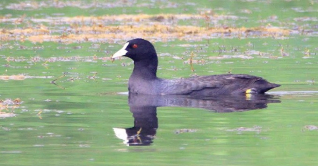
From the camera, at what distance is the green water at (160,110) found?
905 centimetres

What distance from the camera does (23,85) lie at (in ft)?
49.5

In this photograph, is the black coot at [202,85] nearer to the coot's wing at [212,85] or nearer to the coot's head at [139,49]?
the coot's wing at [212,85]

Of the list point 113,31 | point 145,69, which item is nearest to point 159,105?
Answer: point 145,69

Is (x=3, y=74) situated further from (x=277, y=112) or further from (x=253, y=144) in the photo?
(x=253, y=144)

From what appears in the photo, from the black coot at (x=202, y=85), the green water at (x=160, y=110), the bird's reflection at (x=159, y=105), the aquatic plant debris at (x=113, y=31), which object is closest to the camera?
the green water at (x=160, y=110)

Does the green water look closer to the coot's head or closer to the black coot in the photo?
the black coot

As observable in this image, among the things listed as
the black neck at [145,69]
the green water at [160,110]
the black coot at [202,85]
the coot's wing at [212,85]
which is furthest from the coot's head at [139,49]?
the coot's wing at [212,85]

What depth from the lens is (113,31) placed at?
23906mm

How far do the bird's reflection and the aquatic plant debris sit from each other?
8.46 meters

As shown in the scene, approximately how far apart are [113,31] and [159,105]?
1096 centimetres

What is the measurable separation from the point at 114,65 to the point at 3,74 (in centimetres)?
264

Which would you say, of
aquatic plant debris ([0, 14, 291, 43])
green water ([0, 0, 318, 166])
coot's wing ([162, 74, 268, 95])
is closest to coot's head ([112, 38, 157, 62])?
green water ([0, 0, 318, 166])

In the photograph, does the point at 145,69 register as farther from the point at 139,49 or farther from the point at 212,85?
the point at 212,85

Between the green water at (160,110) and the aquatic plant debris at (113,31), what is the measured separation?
0.54 m
